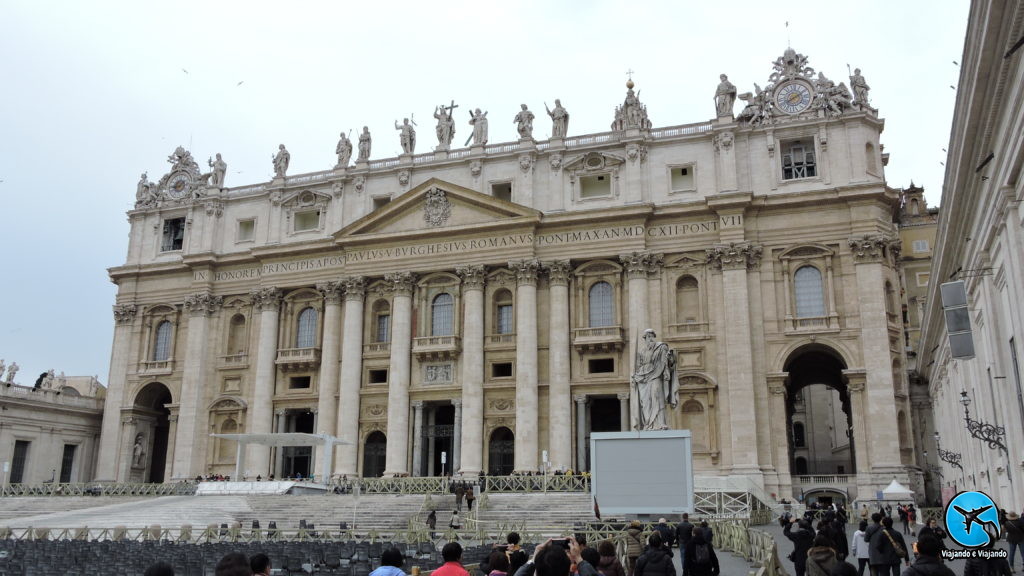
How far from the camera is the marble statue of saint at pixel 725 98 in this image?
46781 mm

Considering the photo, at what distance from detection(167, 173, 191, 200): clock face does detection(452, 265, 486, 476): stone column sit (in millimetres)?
21811

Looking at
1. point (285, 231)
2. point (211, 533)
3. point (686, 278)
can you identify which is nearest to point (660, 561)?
point (211, 533)

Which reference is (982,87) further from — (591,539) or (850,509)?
(850,509)

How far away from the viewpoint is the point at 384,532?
30.5m

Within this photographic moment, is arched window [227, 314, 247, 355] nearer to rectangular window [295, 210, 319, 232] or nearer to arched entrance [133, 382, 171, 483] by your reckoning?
arched entrance [133, 382, 171, 483]

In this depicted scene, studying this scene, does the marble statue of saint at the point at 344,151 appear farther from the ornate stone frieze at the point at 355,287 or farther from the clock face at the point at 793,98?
the clock face at the point at 793,98

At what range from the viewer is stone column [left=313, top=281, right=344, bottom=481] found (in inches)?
1929

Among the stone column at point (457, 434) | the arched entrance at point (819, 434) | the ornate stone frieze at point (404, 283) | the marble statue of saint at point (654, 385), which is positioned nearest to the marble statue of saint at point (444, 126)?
the ornate stone frieze at point (404, 283)

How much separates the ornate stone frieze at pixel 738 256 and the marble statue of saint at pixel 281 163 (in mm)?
27014

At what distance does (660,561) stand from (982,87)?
11.1 metres

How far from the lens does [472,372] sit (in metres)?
46.6

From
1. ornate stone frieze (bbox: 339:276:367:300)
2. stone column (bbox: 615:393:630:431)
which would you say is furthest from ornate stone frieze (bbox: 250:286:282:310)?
stone column (bbox: 615:393:630:431)

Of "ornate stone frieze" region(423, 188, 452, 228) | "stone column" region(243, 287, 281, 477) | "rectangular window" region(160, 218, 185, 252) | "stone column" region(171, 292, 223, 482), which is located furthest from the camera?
"rectangular window" region(160, 218, 185, 252)

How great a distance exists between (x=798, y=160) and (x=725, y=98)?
496 centimetres
